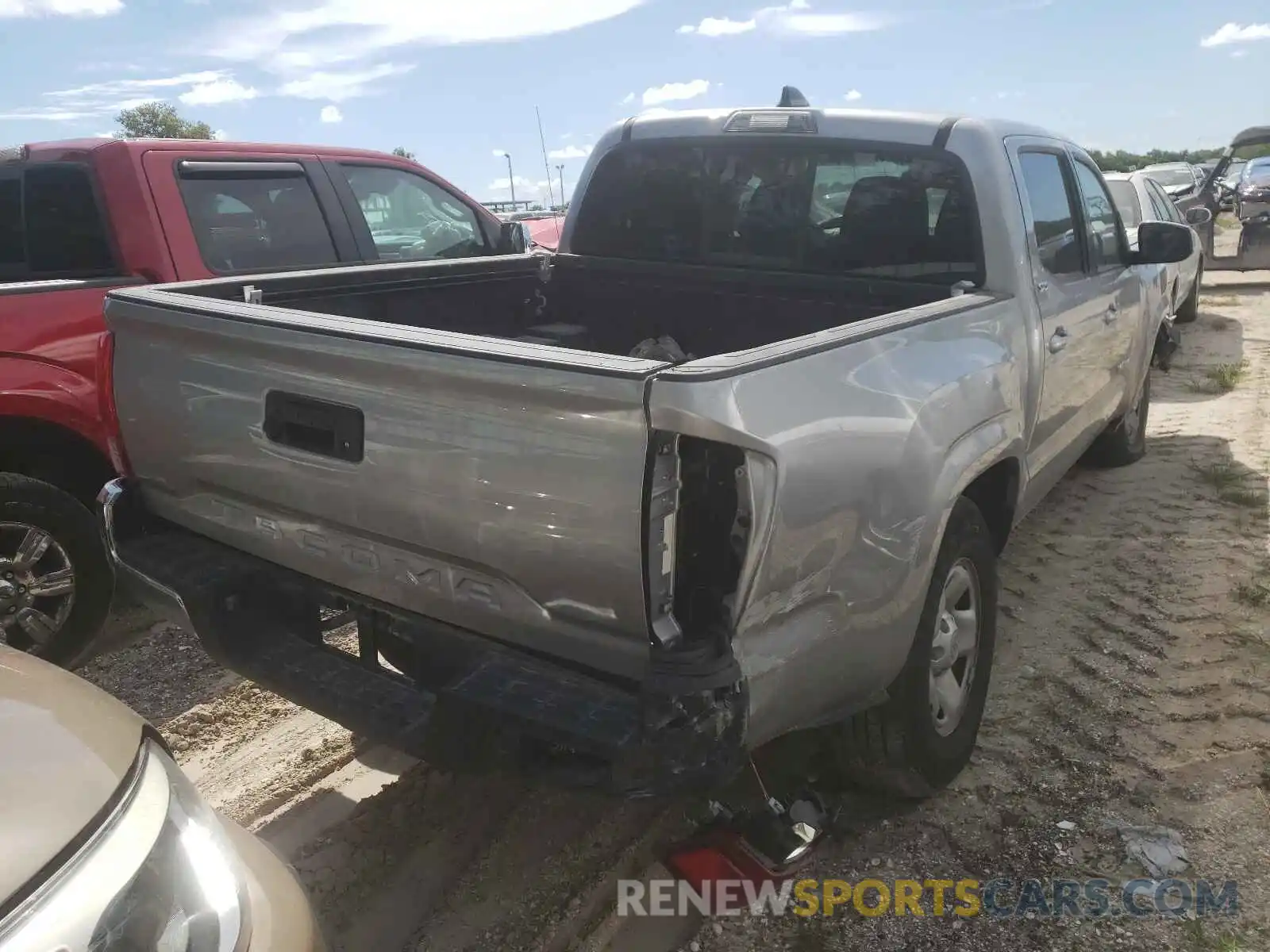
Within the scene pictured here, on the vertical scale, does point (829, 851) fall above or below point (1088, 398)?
below

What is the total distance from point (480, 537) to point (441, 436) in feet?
0.75

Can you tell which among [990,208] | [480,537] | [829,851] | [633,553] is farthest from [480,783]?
[990,208]

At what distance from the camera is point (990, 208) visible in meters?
3.30

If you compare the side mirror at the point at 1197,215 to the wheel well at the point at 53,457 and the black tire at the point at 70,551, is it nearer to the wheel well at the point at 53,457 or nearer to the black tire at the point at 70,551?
the wheel well at the point at 53,457

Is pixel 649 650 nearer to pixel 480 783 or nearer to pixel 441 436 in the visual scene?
pixel 441 436

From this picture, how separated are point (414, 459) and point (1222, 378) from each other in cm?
806

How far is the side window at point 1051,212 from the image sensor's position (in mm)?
3598

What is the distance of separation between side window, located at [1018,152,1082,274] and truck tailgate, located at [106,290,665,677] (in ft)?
7.53

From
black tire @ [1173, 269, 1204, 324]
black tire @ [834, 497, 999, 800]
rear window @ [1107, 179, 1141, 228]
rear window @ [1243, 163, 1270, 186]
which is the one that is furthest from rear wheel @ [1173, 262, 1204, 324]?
black tire @ [834, 497, 999, 800]

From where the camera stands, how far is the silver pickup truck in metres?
1.92

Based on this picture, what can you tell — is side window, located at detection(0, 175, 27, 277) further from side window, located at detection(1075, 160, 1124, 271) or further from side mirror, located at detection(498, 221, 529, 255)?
side window, located at detection(1075, 160, 1124, 271)

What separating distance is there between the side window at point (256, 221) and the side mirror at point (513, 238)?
3.70 feet

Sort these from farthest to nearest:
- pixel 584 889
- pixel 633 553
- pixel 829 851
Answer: pixel 829 851 → pixel 584 889 → pixel 633 553

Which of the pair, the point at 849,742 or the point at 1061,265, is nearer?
the point at 849,742
